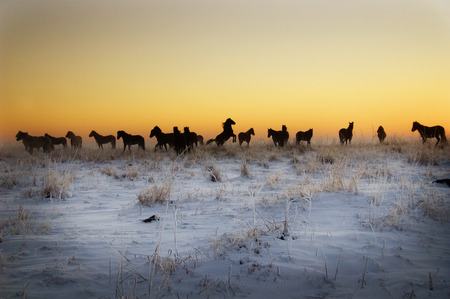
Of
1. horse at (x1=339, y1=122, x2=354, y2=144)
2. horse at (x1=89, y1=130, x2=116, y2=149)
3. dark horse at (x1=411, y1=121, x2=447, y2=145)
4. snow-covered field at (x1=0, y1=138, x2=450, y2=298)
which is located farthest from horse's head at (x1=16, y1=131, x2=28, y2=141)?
dark horse at (x1=411, y1=121, x2=447, y2=145)

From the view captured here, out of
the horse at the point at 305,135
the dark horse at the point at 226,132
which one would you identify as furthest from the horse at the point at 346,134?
the dark horse at the point at 226,132

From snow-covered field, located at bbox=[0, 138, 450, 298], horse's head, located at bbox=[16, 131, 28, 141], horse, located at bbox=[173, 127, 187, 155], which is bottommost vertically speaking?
snow-covered field, located at bbox=[0, 138, 450, 298]

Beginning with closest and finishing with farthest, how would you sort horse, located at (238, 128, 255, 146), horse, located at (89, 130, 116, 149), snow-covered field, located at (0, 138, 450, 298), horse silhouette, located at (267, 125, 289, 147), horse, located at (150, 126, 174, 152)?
snow-covered field, located at (0, 138, 450, 298) < horse, located at (150, 126, 174, 152) < horse silhouette, located at (267, 125, 289, 147) < horse, located at (89, 130, 116, 149) < horse, located at (238, 128, 255, 146)

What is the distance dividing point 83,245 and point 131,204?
230 cm

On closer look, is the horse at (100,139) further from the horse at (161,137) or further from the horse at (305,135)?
the horse at (305,135)

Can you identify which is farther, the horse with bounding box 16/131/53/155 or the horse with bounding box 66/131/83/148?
the horse with bounding box 66/131/83/148

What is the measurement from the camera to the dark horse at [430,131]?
17000 millimetres

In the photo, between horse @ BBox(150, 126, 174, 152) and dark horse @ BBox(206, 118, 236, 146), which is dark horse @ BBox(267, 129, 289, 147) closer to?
dark horse @ BBox(206, 118, 236, 146)

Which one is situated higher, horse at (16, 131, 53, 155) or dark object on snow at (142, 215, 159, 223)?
horse at (16, 131, 53, 155)

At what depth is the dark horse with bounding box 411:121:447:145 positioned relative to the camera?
17000mm

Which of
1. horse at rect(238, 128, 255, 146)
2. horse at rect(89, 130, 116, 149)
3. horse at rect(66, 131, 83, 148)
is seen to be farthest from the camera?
horse at rect(66, 131, 83, 148)

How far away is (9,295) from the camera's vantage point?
257 cm

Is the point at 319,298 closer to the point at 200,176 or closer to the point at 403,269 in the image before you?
the point at 403,269

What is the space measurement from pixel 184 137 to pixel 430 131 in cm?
1473
